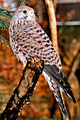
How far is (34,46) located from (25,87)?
12.1 inches

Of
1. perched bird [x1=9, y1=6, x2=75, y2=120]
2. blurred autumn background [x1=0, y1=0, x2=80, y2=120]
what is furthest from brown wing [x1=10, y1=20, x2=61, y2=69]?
blurred autumn background [x1=0, y1=0, x2=80, y2=120]

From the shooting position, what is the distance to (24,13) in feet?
4.96

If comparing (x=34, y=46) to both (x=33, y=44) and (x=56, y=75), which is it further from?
(x=56, y=75)

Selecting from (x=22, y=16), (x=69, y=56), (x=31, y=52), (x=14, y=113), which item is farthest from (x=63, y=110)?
(x=69, y=56)

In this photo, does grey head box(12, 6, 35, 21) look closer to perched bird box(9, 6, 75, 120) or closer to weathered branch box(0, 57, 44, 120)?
perched bird box(9, 6, 75, 120)

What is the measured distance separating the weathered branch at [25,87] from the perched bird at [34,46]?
13cm

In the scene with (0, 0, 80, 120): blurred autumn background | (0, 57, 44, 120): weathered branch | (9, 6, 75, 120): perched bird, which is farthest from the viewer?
(0, 0, 80, 120): blurred autumn background

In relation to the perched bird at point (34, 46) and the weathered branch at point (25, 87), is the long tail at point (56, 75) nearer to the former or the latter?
the perched bird at point (34, 46)

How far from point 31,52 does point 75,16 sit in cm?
285

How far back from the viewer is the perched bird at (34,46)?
1428 mm

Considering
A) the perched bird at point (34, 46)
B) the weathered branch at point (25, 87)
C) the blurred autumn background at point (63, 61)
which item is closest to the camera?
the weathered branch at point (25, 87)

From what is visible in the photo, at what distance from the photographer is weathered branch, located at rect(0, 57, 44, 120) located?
4.19ft

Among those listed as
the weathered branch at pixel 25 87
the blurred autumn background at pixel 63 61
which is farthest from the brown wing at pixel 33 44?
the blurred autumn background at pixel 63 61

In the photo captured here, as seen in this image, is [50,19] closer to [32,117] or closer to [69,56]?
[69,56]
